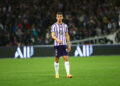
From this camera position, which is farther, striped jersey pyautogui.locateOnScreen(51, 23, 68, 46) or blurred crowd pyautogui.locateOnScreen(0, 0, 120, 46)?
blurred crowd pyautogui.locateOnScreen(0, 0, 120, 46)

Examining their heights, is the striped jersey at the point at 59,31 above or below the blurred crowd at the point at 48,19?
below

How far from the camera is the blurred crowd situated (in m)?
26.4

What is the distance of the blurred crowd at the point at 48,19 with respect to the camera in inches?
1038

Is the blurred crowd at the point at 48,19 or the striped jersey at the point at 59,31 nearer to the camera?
the striped jersey at the point at 59,31

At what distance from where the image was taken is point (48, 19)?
88.6ft

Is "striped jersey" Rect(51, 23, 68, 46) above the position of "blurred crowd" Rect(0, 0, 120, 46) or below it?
below

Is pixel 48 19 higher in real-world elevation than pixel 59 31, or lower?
higher

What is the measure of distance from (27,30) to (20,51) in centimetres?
197

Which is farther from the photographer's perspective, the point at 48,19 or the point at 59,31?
the point at 48,19

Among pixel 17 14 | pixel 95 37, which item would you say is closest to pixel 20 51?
pixel 17 14

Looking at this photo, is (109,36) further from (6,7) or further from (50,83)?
(50,83)

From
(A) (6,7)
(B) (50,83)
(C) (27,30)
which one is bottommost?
(B) (50,83)

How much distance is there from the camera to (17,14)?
28.1 m

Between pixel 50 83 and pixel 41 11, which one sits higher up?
pixel 41 11
